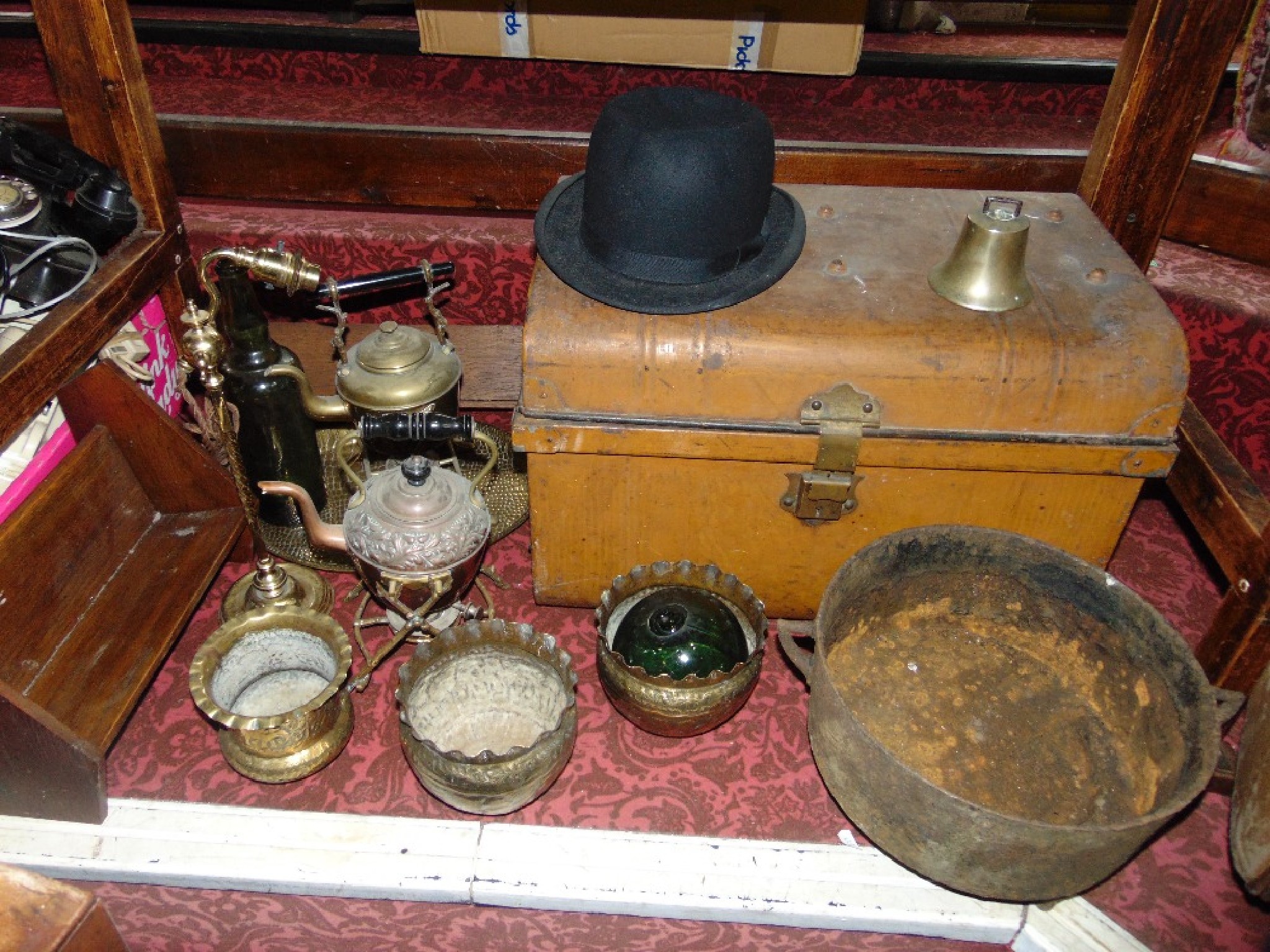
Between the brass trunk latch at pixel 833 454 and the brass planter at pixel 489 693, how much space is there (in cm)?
46

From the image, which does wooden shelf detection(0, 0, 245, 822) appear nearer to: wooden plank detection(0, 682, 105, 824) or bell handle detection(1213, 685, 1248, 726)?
wooden plank detection(0, 682, 105, 824)

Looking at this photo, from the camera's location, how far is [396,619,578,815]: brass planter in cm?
129

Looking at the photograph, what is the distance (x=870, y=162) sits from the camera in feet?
6.65

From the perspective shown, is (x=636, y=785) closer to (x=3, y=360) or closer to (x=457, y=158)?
(x=3, y=360)

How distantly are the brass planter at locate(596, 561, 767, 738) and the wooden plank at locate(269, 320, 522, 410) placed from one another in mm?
673

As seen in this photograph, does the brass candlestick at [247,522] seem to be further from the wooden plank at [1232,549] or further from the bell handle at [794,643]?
the wooden plank at [1232,549]

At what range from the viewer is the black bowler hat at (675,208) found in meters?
1.28

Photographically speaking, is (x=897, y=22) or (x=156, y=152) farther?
(x=897, y=22)

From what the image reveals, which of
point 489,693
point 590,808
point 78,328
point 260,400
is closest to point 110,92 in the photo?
point 78,328

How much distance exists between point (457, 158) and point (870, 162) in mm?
976

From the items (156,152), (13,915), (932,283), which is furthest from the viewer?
(156,152)

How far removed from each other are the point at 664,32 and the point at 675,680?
1654mm

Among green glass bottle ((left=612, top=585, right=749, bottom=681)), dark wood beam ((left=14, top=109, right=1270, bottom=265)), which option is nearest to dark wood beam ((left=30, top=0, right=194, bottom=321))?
dark wood beam ((left=14, top=109, right=1270, bottom=265))

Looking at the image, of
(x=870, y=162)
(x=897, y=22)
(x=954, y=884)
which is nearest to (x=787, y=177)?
(x=870, y=162)
